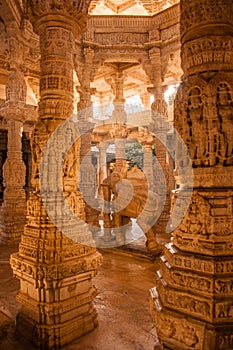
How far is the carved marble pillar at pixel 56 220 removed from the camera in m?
3.16

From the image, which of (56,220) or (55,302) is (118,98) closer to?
(56,220)

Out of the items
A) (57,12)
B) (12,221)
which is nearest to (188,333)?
(57,12)

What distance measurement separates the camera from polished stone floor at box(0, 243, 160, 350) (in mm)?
3100

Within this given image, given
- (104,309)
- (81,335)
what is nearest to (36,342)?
(81,335)

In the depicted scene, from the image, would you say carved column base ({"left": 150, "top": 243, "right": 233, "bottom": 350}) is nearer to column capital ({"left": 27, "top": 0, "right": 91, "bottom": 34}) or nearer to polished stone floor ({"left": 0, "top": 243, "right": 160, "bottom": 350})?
polished stone floor ({"left": 0, "top": 243, "right": 160, "bottom": 350})

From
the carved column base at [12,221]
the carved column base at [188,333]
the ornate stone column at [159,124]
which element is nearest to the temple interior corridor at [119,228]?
the carved column base at [188,333]

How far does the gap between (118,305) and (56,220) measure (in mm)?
1764

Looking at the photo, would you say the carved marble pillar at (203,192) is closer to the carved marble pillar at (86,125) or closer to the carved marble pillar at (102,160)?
the carved marble pillar at (86,125)

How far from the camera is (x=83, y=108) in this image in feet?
32.5

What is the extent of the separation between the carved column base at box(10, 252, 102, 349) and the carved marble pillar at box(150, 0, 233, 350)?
Result: 4.36 feet

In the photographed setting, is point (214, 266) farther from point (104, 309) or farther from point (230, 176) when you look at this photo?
point (104, 309)

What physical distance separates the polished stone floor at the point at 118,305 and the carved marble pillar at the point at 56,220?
8.8 inches

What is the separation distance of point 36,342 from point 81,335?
54cm

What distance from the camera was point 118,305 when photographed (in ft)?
13.3
